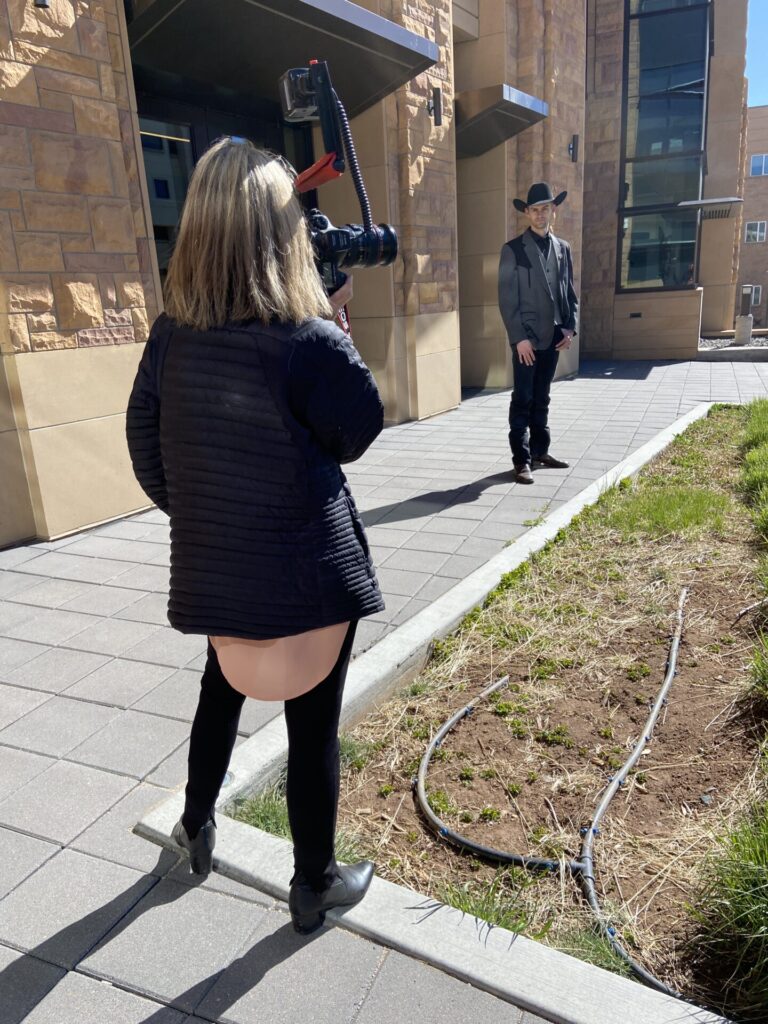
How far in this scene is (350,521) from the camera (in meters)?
1.78

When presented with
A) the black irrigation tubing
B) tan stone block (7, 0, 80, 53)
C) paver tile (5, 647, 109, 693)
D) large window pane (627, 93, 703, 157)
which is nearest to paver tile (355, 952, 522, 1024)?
the black irrigation tubing

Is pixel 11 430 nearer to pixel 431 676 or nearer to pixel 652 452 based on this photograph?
pixel 431 676

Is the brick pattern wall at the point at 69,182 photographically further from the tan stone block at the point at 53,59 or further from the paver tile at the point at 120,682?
the paver tile at the point at 120,682

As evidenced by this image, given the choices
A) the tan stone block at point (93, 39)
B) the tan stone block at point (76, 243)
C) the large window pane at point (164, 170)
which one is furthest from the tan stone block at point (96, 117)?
the large window pane at point (164, 170)

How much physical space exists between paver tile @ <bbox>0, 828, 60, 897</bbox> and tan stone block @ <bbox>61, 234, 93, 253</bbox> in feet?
12.5

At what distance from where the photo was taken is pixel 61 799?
2436 millimetres

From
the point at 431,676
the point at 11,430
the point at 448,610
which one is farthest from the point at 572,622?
→ the point at 11,430

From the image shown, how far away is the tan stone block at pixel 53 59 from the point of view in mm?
4551

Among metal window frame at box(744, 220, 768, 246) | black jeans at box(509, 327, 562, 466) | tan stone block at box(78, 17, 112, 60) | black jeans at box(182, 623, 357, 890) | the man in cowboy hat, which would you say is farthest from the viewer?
metal window frame at box(744, 220, 768, 246)

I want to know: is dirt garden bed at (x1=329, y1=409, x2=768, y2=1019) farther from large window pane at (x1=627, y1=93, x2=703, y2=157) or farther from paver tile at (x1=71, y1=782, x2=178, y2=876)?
large window pane at (x1=627, y1=93, x2=703, y2=157)

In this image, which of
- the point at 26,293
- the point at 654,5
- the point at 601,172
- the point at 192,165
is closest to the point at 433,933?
the point at 26,293

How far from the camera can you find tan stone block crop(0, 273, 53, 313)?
4609 millimetres

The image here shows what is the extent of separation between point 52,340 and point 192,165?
3.14 m

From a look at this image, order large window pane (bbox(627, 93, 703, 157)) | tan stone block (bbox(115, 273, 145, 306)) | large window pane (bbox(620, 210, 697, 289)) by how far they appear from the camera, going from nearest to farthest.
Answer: tan stone block (bbox(115, 273, 145, 306)), large window pane (bbox(627, 93, 703, 157)), large window pane (bbox(620, 210, 697, 289))
